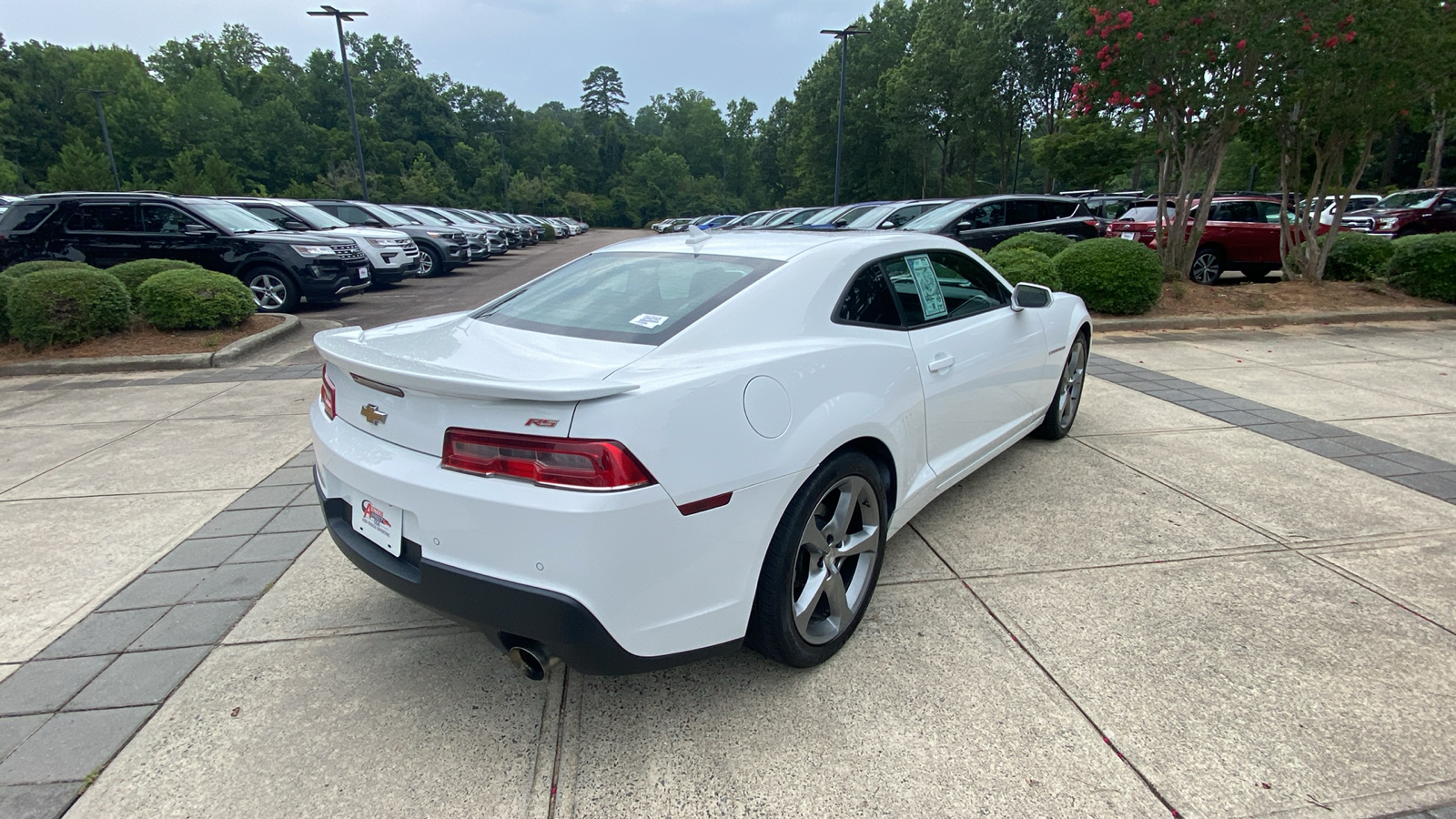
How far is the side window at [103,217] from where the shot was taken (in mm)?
10070

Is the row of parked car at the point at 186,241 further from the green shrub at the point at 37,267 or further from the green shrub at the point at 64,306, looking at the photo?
→ the green shrub at the point at 64,306

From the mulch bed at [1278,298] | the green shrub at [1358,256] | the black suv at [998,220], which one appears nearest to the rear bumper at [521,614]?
the mulch bed at [1278,298]

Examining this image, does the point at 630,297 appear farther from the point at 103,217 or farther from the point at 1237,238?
the point at 1237,238

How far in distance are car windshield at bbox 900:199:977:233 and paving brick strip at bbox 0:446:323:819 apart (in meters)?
9.95

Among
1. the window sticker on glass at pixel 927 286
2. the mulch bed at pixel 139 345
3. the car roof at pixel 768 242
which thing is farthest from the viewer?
the mulch bed at pixel 139 345

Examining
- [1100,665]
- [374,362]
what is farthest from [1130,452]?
[374,362]

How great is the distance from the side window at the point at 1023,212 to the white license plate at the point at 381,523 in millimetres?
11837

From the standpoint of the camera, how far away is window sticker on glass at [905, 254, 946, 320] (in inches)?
131

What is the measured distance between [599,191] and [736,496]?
112 metres

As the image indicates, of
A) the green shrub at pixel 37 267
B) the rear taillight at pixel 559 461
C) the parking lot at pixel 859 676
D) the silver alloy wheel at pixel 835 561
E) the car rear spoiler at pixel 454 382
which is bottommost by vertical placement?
the parking lot at pixel 859 676

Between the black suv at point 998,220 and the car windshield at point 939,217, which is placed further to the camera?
the black suv at point 998,220

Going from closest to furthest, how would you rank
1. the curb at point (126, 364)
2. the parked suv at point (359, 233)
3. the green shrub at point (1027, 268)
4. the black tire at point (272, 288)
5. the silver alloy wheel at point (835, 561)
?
1. the silver alloy wheel at point (835, 561)
2. the curb at point (126, 364)
3. the green shrub at point (1027, 268)
4. the black tire at point (272, 288)
5. the parked suv at point (359, 233)

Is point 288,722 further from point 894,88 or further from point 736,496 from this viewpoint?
point 894,88

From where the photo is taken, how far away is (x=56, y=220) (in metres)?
10.0
